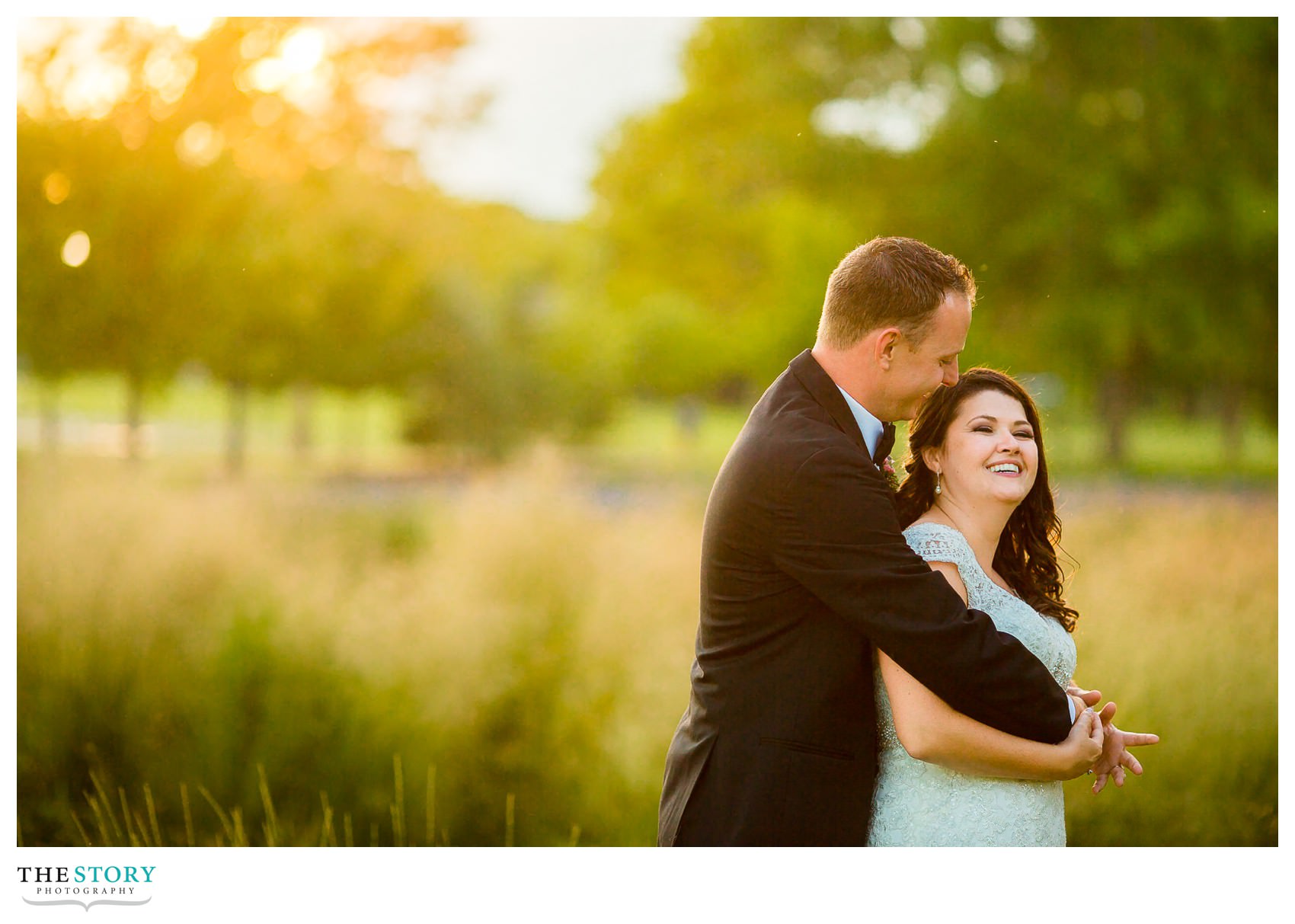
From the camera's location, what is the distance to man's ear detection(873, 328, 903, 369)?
1773mm

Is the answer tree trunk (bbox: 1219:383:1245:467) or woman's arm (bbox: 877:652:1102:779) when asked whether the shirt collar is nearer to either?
woman's arm (bbox: 877:652:1102:779)

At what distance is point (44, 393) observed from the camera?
551 cm

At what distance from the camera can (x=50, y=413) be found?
555cm

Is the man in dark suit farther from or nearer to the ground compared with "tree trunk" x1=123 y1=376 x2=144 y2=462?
nearer to the ground

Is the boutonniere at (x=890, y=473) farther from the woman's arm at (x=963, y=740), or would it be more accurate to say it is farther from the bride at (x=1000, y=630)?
the woman's arm at (x=963, y=740)

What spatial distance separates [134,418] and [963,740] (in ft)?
17.9

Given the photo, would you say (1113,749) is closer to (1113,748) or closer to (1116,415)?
(1113,748)

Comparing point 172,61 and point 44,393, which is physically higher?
point 172,61

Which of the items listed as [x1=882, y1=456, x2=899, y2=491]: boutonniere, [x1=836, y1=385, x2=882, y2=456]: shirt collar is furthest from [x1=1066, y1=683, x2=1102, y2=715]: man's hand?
[x1=836, y1=385, x2=882, y2=456]: shirt collar

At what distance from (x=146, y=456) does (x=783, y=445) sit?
4.99m

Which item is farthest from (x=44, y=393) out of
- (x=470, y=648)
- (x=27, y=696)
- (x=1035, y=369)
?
(x=1035, y=369)

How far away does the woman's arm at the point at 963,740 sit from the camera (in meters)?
1.71

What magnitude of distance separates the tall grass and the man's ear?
8.35 feet

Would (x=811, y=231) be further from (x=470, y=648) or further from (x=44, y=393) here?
(x=44, y=393)
